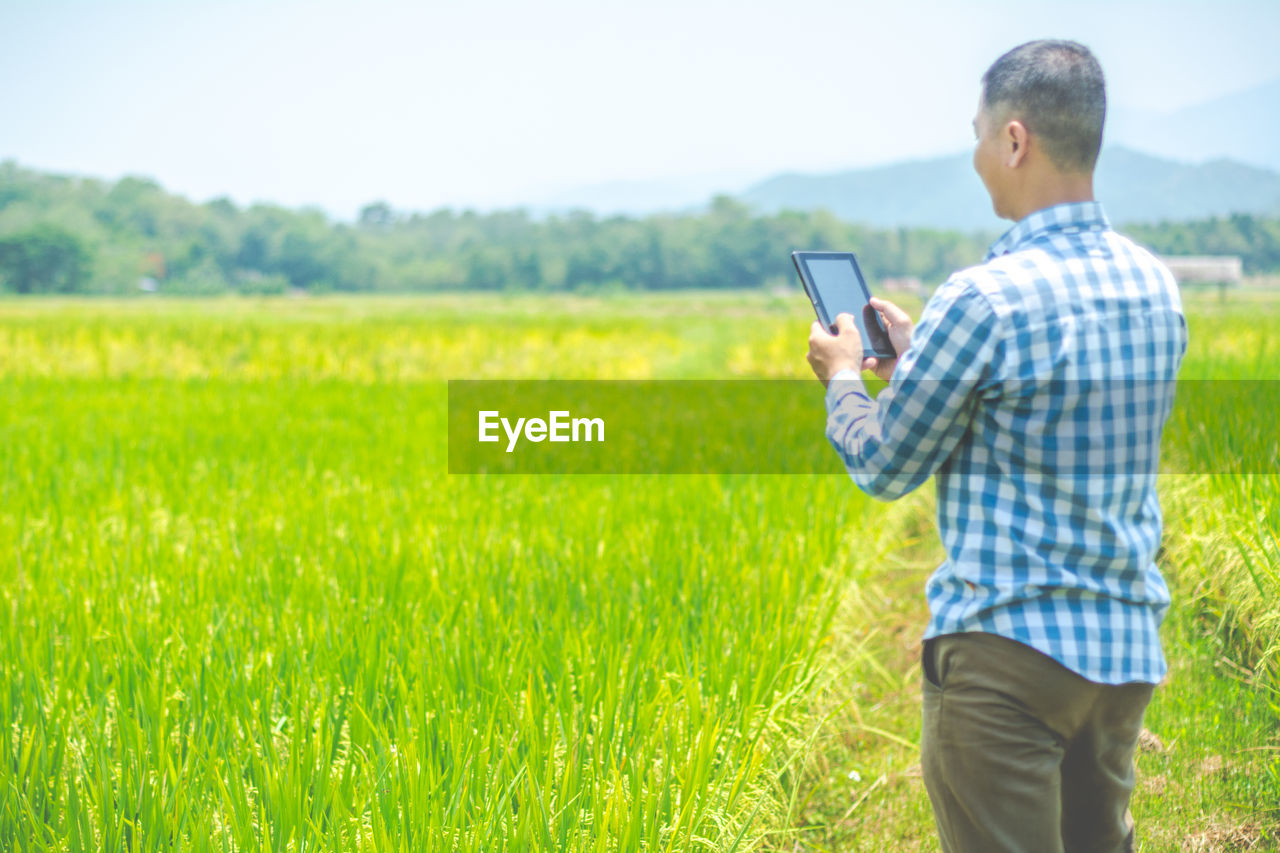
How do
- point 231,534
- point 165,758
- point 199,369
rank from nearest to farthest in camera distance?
point 165,758 → point 231,534 → point 199,369

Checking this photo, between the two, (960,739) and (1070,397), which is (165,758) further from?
(1070,397)

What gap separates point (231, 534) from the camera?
13.3 ft

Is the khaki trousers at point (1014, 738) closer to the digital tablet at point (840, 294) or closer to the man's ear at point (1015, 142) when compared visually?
the digital tablet at point (840, 294)

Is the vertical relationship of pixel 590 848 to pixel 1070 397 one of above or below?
below

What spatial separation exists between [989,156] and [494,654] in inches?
64.7

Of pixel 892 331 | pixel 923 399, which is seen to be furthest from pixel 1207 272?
pixel 923 399

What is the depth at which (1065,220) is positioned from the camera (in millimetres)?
1373

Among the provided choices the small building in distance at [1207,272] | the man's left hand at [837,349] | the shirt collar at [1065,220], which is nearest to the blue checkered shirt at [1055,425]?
the shirt collar at [1065,220]

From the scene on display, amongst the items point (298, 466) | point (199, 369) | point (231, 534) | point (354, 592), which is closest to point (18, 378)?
point (199, 369)

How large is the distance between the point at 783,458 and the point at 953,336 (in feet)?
14.8

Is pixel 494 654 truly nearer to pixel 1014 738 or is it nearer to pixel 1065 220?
pixel 1014 738

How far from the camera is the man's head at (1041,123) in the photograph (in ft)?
4.29

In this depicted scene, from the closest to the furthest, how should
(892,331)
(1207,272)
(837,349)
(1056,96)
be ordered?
(1056,96)
(837,349)
(892,331)
(1207,272)

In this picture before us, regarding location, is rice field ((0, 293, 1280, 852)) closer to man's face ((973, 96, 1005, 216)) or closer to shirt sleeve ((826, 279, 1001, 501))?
shirt sleeve ((826, 279, 1001, 501))
